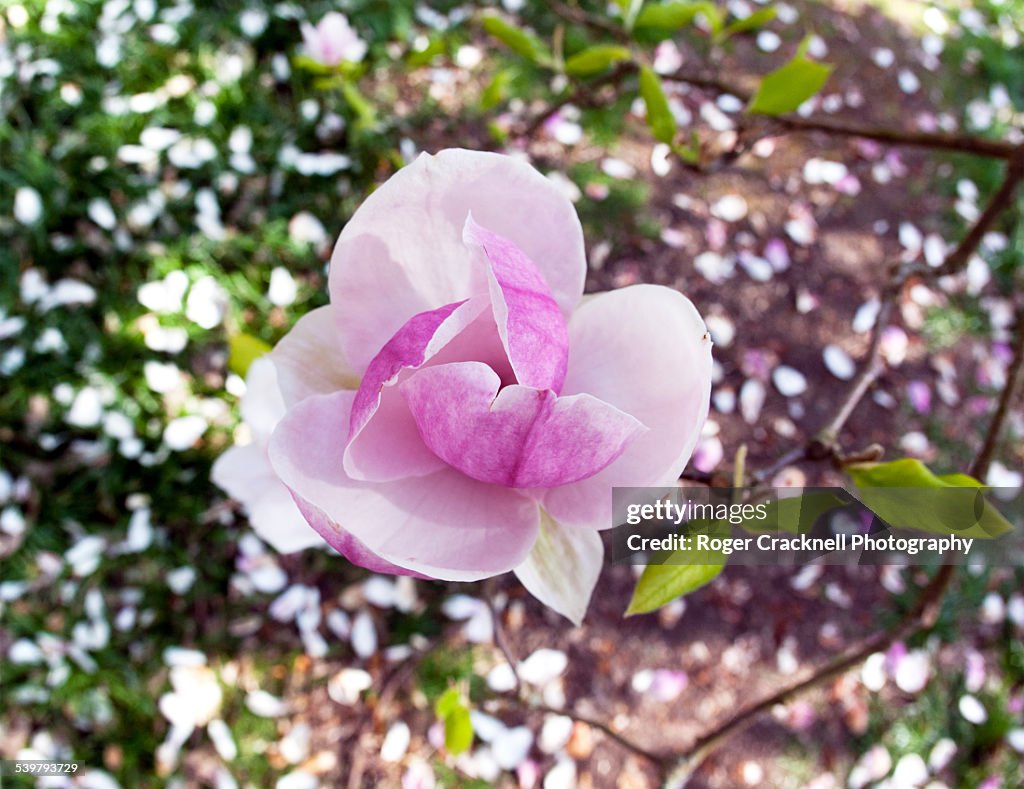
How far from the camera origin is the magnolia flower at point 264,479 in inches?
17.2

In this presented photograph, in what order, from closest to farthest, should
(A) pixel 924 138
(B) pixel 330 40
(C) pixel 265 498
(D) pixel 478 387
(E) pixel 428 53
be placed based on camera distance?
1. (D) pixel 478 387
2. (C) pixel 265 498
3. (A) pixel 924 138
4. (E) pixel 428 53
5. (B) pixel 330 40

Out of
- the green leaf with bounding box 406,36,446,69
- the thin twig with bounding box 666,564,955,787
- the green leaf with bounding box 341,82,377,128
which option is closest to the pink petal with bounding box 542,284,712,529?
the thin twig with bounding box 666,564,955,787

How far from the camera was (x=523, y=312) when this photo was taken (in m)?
0.34

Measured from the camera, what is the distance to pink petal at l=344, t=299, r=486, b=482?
34 centimetres

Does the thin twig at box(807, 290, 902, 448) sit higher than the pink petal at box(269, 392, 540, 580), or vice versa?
the pink petal at box(269, 392, 540, 580)

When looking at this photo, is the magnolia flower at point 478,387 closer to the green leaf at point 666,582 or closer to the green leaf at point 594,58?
the green leaf at point 666,582

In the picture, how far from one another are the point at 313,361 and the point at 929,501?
0.30 metres

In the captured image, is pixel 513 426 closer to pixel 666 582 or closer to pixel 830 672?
pixel 666 582

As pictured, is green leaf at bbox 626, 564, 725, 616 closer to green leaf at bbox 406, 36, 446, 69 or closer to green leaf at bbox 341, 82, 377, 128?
green leaf at bbox 406, 36, 446, 69

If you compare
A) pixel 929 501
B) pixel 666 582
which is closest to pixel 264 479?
pixel 666 582

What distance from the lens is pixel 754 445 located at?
1578mm

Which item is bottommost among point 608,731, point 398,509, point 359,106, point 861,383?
point 608,731

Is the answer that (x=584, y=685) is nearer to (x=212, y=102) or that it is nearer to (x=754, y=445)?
(x=754, y=445)

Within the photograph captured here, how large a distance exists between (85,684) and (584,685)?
0.77m
